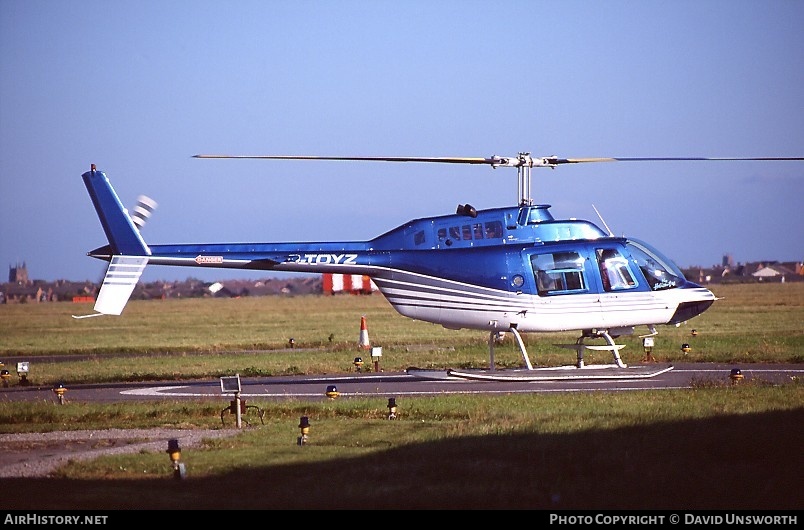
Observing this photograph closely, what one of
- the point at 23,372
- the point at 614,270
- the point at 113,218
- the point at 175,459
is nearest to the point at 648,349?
the point at 614,270

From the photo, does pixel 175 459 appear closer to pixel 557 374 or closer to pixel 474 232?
pixel 557 374

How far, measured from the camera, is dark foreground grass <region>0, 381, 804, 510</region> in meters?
13.2

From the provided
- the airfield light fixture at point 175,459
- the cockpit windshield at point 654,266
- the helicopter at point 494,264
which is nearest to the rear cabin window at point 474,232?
the helicopter at point 494,264

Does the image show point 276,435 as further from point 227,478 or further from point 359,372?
point 359,372

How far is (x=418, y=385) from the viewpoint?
27016mm

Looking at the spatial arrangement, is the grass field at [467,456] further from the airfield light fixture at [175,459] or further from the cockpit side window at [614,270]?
the cockpit side window at [614,270]

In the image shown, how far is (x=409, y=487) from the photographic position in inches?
547

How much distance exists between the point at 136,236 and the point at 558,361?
12.7m

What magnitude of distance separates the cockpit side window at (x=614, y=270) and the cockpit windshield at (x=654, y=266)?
0.35m

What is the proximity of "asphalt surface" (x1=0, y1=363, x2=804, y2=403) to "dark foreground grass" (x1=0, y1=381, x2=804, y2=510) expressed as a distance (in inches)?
146

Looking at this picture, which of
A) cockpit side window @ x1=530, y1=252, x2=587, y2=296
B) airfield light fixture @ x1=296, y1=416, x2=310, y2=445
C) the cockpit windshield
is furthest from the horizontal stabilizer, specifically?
the cockpit windshield

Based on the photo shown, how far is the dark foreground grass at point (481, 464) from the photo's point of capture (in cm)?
1324
